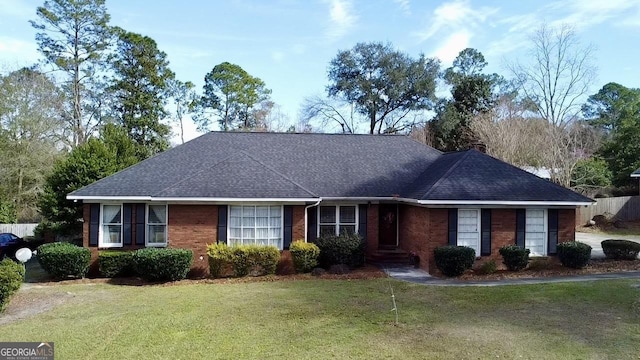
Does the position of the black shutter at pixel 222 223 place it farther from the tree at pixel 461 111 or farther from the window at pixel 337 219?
the tree at pixel 461 111

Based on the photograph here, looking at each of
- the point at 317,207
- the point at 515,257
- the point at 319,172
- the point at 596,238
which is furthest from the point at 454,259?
the point at 596,238

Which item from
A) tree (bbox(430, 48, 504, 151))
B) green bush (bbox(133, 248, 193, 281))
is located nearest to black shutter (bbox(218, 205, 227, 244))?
green bush (bbox(133, 248, 193, 281))

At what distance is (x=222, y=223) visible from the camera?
16.6 meters

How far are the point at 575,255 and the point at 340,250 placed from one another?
814cm

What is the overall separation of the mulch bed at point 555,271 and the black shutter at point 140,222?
11530 millimetres

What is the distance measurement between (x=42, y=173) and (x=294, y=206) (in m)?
23.5

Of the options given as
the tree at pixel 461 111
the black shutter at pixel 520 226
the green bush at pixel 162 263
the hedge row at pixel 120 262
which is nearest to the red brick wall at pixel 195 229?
the hedge row at pixel 120 262

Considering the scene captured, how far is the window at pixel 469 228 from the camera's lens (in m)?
16.3

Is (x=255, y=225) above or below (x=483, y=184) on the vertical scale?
below

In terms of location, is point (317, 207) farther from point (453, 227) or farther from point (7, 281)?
point (7, 281)

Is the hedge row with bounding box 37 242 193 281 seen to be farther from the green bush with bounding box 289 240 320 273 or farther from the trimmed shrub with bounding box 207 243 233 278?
the green bush with bounding box 289 240 320 273

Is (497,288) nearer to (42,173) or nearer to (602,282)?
(602,282)

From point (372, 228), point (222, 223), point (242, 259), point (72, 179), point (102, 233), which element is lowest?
point (242, 259)

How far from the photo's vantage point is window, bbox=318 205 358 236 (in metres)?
18.9
